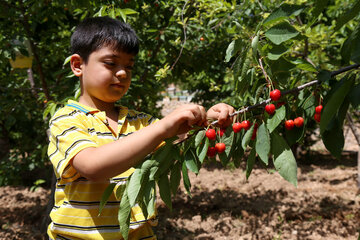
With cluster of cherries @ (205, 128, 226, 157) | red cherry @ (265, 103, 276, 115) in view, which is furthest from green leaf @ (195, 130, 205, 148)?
red cherry @ (265, 103, 276, 115)

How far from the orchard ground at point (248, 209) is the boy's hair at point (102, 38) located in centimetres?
285

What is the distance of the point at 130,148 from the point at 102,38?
655 millimetres

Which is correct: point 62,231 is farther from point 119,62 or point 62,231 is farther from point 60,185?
point 119,62

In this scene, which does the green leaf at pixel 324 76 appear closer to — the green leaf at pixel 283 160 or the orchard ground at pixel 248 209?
the green leaf at pixel 283 160

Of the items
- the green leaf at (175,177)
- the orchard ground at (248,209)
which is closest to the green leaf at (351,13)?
the green leaf at (175,177)

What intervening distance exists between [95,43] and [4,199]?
4881mm

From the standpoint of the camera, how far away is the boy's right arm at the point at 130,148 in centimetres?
101

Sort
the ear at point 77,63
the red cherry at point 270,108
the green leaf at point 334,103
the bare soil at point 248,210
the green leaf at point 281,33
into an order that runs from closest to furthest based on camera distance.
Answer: the green leaf at point 334,103, the green leaf at point 281,33, the red cherry at point 270,108, the ear at point 77,63, the bare soil at point 248,210

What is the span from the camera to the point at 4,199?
17.3 ft

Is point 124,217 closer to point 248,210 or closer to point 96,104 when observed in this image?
point 96,104

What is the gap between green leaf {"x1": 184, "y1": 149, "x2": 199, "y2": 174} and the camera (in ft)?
3.49

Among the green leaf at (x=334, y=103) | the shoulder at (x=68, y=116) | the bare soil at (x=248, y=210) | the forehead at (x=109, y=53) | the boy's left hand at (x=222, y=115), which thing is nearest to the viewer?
the green leaf at (x=334, y=103)

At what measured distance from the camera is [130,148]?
39.6 inches

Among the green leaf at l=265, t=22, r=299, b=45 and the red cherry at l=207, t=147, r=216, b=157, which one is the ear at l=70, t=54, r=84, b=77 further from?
the green leaf at l=265, t=22, r=299, b=45
